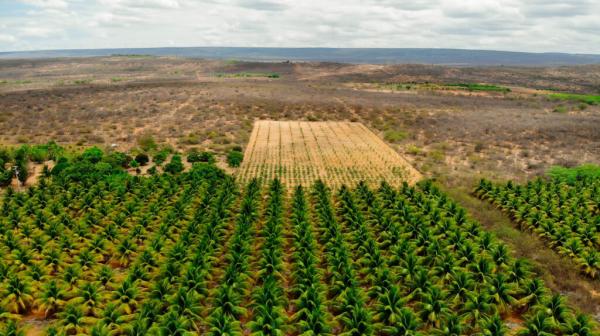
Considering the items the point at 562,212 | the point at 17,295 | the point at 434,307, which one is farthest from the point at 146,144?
the point at 562,212

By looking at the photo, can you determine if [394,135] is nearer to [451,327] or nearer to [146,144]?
[146,144]

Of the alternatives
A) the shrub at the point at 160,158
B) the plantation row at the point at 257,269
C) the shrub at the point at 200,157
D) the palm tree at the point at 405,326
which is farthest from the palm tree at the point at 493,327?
the shrub at the point at 160,158

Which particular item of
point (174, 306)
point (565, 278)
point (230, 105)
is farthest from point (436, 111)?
point (174, 306)

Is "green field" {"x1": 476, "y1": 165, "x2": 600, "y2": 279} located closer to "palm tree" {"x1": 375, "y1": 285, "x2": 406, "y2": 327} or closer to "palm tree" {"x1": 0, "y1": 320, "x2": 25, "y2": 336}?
"palm tree" {"x1": 375, "y1": 285, "x2": 406, "y2": 327}

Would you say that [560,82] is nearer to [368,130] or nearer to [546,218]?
[368,130]

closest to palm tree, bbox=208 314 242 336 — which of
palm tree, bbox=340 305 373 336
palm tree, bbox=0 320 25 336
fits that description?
palm tree, bbox=340 305 373 336
